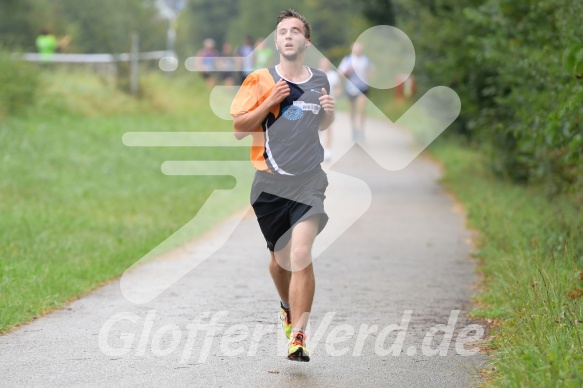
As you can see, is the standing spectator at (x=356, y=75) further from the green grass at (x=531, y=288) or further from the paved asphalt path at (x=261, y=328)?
the paved asphalt path at (x=261, y=328)

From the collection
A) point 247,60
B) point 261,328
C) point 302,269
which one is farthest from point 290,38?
point 247,60

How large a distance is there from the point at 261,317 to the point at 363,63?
15.3 m

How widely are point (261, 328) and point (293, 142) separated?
5.22 feet

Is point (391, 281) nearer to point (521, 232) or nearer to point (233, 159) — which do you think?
point (521, 232)

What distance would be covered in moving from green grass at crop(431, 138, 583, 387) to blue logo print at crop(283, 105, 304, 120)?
178 cm

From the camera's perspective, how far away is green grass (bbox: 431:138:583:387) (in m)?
5.61

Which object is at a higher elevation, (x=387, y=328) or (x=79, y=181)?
(x=387, y=328)

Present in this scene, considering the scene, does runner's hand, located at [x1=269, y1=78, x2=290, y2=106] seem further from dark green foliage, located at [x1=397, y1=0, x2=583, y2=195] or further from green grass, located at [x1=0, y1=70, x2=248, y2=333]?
green grass, located at [x1=0, y1=70, x2=248, y2=333]

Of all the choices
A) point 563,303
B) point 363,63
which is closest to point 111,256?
point 563,303

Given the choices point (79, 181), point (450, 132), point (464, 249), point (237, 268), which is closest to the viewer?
point (237, 268)

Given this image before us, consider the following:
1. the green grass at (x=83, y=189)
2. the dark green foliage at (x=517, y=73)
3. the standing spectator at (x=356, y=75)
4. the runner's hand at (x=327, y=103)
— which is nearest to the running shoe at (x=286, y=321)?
the runner's hand at (x=327, y=103)

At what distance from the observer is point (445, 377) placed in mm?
6371

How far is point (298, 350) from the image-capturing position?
654 centimetres

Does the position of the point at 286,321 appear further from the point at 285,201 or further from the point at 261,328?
the point at 285,201
